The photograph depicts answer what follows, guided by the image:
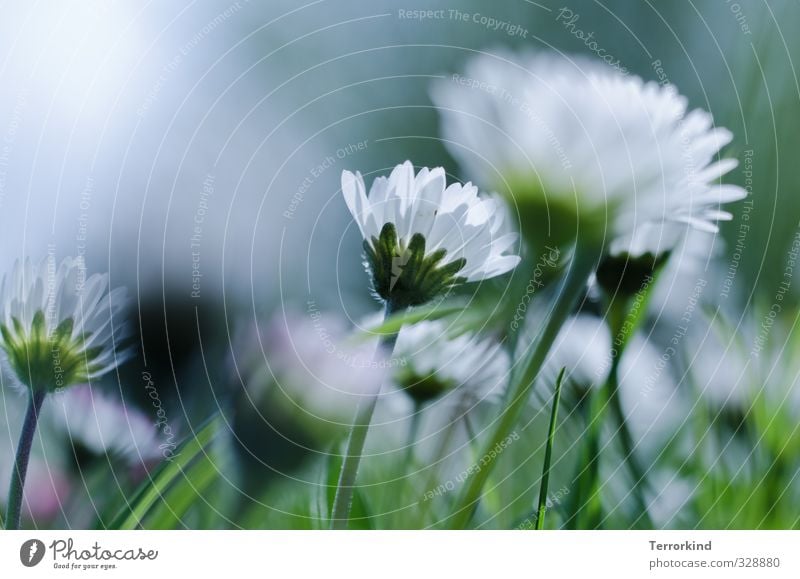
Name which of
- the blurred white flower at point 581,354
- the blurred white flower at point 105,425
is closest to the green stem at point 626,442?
the blurred white flower at point 581,354

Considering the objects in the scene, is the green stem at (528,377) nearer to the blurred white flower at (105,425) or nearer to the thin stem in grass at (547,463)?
the thin stem in grass at (547,463)

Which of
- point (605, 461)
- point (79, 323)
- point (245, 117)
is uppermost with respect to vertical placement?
point (245, 117)

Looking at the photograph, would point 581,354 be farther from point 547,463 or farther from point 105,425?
point 105,425

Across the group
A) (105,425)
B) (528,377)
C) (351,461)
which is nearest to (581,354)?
(528,377)

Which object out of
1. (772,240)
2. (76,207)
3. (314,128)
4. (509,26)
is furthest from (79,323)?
(772,240)

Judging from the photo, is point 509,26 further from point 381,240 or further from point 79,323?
point 79,323

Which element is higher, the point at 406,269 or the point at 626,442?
the point at 406,269
